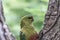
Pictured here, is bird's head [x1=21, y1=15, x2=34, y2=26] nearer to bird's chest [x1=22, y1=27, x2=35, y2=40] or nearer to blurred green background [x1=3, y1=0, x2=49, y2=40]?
bird's chest [x1=22, y1=27, x2=35, y2=40]

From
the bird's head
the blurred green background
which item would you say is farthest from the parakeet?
the blurred green background

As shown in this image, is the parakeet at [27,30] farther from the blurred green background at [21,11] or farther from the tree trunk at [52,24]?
the blurred green background at [21,11]

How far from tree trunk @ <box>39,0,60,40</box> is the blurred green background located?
107 centimetres

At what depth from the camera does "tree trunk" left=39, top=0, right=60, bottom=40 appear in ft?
6.26

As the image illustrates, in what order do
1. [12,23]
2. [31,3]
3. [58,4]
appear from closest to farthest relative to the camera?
1. [58,4]
2. [12,23]
3. [31,3]

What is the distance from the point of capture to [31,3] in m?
3.51

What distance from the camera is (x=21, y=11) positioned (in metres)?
3.26

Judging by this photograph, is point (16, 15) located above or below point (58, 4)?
below

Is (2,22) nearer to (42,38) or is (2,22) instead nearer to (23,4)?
(42,38)

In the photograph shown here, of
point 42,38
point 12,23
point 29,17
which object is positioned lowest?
point 12,23

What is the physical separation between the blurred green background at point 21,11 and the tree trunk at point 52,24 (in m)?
1.07

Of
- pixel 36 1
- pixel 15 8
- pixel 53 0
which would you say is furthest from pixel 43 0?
pixel 53 0

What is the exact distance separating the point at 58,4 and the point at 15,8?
154 cm

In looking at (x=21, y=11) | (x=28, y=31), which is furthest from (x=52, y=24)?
(x=21, y=11)
